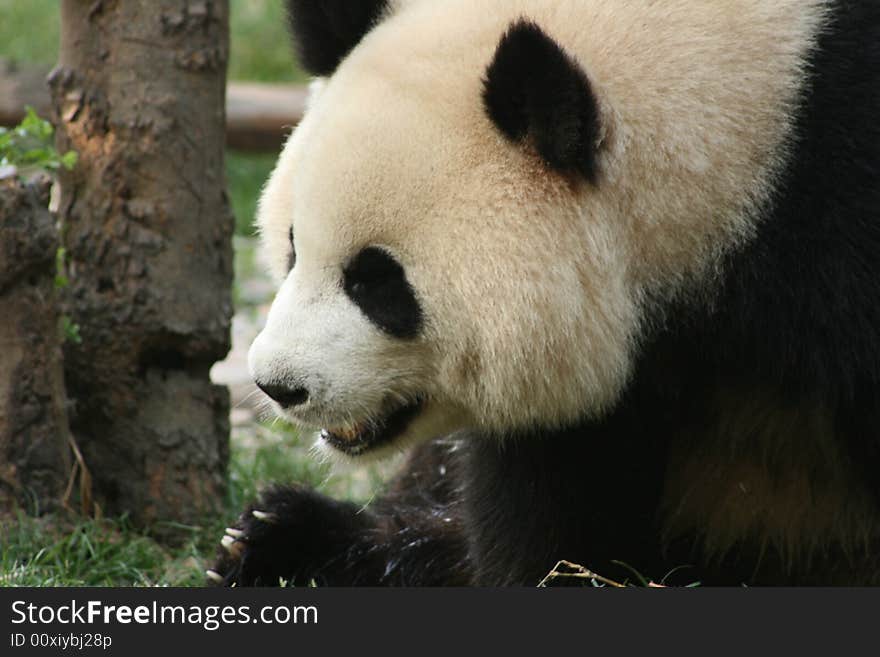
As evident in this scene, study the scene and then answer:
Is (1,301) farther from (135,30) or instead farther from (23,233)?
(135,30)

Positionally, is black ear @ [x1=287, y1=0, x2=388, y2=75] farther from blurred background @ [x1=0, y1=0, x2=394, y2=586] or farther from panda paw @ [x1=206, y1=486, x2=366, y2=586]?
panda paw @ [x1=206, y1=486, x2=366, y2=586]

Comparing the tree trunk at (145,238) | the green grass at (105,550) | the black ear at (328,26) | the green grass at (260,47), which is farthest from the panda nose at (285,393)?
the green grass at (260,47)

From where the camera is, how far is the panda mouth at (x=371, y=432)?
353 centimetres

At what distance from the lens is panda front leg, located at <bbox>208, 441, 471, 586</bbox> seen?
4.55m

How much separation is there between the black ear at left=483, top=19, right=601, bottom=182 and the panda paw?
1.78m

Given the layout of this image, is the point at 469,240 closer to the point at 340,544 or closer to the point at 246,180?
the point at 340,544

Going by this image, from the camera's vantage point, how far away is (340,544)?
4.67 metres

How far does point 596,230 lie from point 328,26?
37.6 inches

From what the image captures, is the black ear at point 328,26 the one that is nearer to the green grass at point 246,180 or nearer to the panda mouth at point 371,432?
the panda mouth at point 371,432

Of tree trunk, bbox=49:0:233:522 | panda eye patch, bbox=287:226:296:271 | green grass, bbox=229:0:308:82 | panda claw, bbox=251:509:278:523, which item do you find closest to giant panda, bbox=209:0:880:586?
panda eye patch, bbox=287:226:296:271

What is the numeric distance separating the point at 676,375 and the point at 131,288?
202 cm

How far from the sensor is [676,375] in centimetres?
352

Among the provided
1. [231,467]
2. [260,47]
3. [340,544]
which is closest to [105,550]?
[340,544]

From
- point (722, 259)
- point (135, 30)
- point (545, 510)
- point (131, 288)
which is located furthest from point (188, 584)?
point (722, 259)
